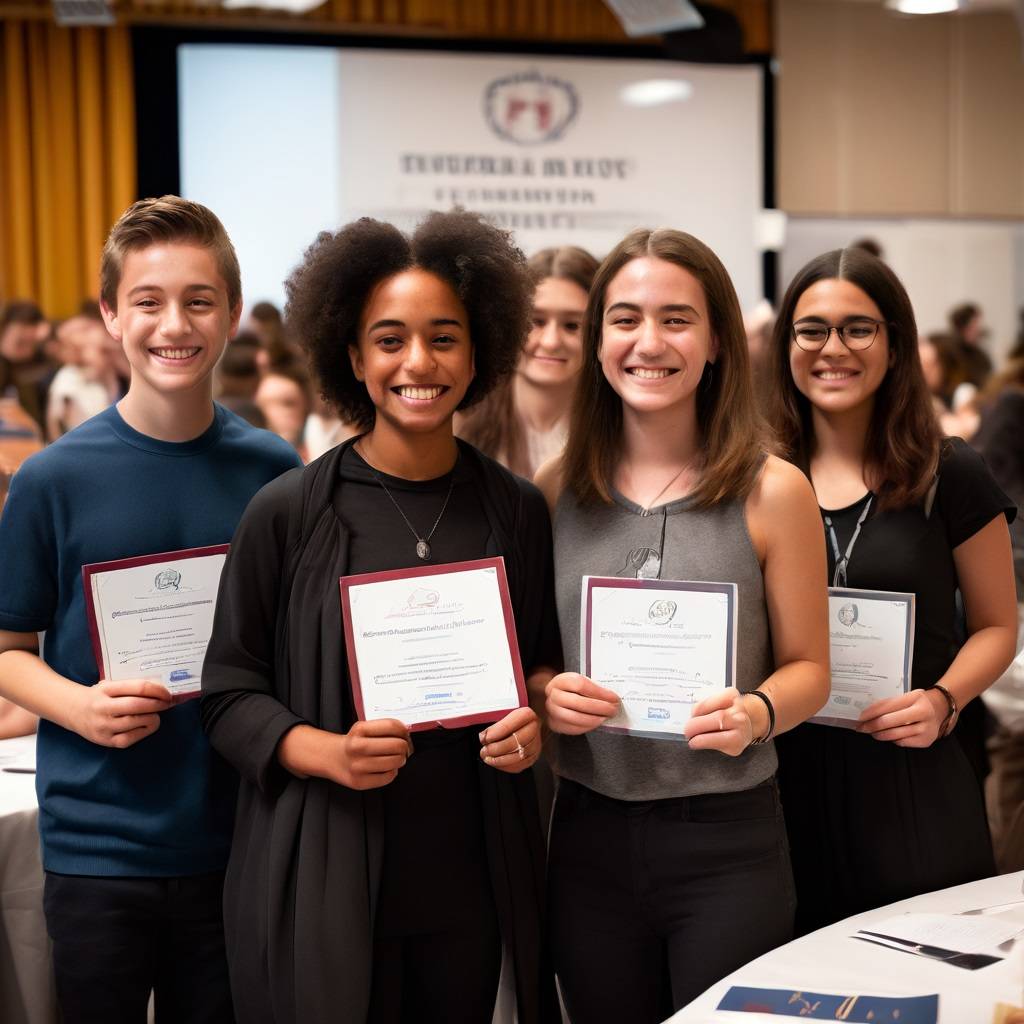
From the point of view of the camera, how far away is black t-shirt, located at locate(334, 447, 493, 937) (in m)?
1.78

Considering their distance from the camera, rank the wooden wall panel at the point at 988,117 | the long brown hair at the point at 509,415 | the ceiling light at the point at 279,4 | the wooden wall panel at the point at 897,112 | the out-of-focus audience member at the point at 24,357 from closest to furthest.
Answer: the long brown hair at the point at 509,415
the out-of-focus audience member at the point at 24,357
the ceiling light at the point at 279,4
the wooden wall panel at the point at 897,112
the wooden wall panel at the point at 988,117

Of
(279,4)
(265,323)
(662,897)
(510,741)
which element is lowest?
(662,897)

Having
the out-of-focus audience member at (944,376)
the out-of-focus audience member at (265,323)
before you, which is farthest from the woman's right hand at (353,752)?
the out-of-focus audience member at (944,376)

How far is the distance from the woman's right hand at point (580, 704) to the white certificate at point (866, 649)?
1.71 ft

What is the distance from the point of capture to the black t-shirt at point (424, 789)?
70.2 inches

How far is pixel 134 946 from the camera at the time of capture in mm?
1936

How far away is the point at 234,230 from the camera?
305 inches

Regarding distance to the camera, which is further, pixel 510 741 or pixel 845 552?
pixel 845 552

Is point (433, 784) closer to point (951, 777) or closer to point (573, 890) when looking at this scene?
point (573, 890)

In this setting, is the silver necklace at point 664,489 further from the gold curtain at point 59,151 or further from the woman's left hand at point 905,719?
the gold curtain at point 59,151

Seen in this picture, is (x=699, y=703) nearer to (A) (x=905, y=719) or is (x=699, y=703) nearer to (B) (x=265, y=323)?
(A) (x=905, y=719)

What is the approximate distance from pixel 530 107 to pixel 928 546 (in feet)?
22.0

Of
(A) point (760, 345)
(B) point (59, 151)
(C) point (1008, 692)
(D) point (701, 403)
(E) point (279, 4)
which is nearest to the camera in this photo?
(D) point (701, 403)

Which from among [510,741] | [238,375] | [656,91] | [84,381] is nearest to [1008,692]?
[510,741]
